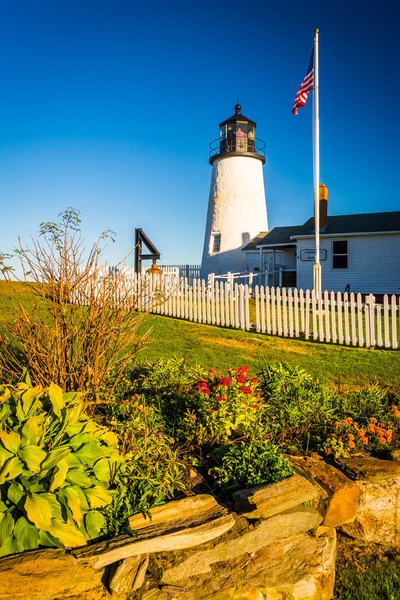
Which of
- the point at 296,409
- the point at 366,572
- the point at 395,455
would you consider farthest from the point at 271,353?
the point at 366,572

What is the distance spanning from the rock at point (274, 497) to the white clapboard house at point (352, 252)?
21335 mm

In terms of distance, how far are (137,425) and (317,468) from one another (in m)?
1.48

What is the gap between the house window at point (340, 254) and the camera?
971 inches

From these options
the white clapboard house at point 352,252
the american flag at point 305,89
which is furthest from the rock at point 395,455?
the white clapboard house at point 352,252

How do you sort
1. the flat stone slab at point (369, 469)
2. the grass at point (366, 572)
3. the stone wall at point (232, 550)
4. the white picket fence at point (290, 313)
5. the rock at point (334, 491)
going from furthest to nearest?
the white picket fence at point (290, 313) → the flat stone slab at point (369, 469) → the rock at point (334, 491) → the grass at point (366, 572) → the stone wall at point (232, 550)

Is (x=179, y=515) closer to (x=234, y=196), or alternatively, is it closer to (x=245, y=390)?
(x=245, y=390)

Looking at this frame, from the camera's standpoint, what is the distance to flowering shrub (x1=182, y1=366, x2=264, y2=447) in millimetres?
4219

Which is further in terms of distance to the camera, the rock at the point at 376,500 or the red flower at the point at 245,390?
the red flower at the point at 245,390

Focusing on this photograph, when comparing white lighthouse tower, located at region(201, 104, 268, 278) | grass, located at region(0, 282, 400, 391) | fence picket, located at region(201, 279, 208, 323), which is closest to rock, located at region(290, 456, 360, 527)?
grass, located at region(0, 282, 400, 391)

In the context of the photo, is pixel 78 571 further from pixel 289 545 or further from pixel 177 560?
pixel 289 545

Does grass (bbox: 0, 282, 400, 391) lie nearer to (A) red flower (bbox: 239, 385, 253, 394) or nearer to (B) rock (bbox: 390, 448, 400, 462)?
(B) rock (bbox: 390, 448, 400, 462)

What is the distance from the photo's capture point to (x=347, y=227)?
24750mm

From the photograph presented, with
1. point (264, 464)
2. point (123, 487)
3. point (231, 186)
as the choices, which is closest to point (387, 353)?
point (264, 464)

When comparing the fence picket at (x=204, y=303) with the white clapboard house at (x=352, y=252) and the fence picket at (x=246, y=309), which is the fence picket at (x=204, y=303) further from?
the white clapboard house at (x=352, y=252)
